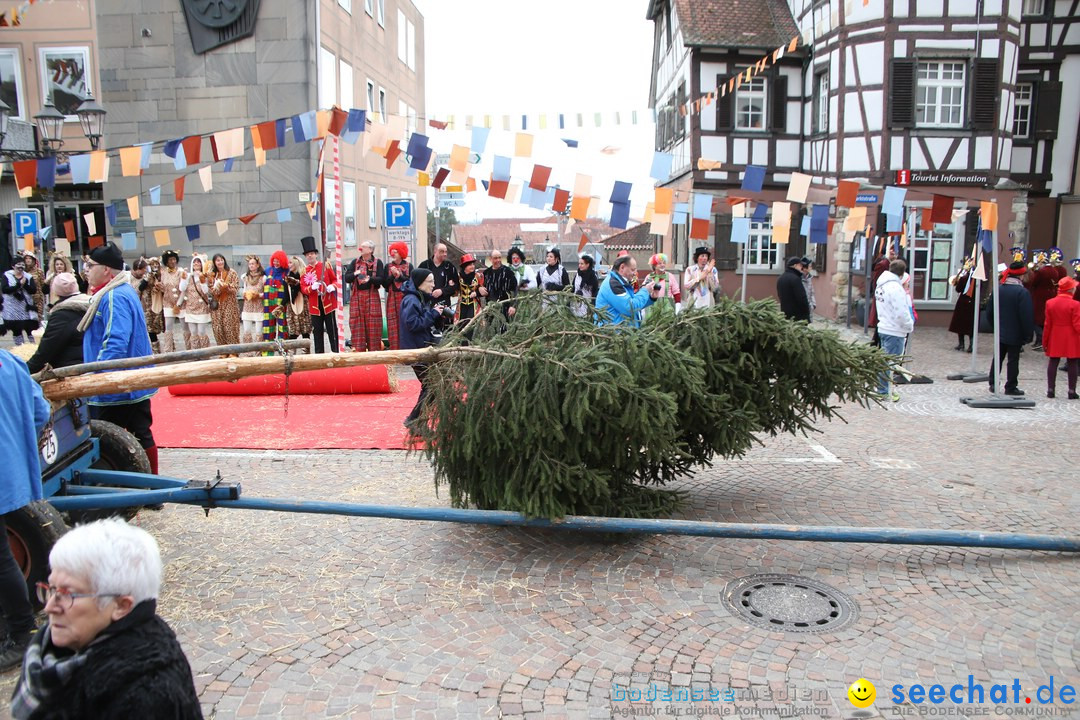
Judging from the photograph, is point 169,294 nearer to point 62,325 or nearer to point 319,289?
point 319,289

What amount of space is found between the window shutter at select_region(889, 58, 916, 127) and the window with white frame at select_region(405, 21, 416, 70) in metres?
20.2

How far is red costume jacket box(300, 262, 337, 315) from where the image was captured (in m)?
12.4

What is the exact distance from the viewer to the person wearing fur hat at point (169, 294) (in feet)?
43.7

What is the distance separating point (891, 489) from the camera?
6.25m

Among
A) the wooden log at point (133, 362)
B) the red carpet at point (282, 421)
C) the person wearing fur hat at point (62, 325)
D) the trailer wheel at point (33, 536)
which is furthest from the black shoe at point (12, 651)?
the red carpet at point (282, 421)

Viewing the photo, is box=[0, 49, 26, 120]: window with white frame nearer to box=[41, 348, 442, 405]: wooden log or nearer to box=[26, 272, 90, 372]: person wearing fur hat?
box=[26, 272, 90, 372]: person wearing fur hat

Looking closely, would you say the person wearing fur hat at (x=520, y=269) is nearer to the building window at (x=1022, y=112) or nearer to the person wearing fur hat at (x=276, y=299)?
the person wearing fur hat at (x=276, y=299)

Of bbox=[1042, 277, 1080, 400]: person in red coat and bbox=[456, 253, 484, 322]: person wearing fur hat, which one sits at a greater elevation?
bbox=[456, 253, 484, 322]: person wearing fur hat

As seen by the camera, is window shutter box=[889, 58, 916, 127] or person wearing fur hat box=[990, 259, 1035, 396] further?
window shutter box=[889, 58, 916, 127]

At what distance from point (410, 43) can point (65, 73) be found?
43.8 ft

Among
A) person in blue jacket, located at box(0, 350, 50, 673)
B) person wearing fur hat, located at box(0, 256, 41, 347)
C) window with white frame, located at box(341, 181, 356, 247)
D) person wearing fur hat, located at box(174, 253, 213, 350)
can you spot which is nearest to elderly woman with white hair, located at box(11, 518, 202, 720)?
person in blue jacket, located at box(0, 350, 50, 673)

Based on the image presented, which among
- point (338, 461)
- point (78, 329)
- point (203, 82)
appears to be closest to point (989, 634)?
point (338, 461)

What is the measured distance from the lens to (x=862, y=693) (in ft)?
11.0

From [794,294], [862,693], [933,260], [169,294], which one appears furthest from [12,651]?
[933,260]
